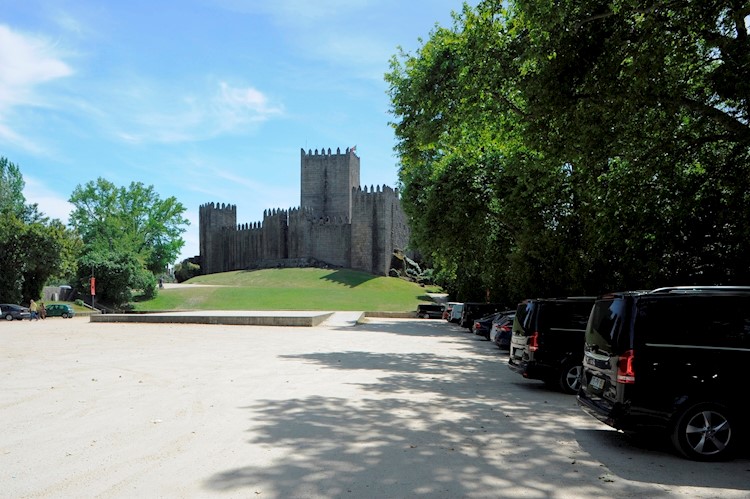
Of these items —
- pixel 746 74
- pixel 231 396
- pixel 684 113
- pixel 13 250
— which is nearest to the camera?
pixel 231 396

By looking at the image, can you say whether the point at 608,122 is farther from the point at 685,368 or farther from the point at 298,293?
the point at 298,293

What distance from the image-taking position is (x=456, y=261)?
35.7 metres

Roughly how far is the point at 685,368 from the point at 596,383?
3.68ft

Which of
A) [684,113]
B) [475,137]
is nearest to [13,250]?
[475,137]

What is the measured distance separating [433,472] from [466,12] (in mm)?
16414

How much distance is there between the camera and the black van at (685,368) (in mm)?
6480

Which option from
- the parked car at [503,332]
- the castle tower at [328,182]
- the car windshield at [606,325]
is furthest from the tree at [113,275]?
the car windshield at [606,325]

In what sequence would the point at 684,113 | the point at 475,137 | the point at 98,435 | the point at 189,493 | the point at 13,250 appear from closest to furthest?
the point at 189,493 < the point at 98,435 < the point at 684,113 < the point at 475,137 < the point at 13,250

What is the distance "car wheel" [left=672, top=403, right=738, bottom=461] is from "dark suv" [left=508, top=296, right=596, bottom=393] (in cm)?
463

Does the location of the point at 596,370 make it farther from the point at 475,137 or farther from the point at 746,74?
the point at 475,137

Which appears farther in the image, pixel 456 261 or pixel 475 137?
pixel 456 261

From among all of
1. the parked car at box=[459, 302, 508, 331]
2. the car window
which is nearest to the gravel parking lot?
the car window

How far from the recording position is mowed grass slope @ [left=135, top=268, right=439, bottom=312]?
196 feet

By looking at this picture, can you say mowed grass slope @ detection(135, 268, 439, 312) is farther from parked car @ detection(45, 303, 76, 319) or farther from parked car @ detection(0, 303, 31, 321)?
parked car @ detection(0, 303, 31, 321)
